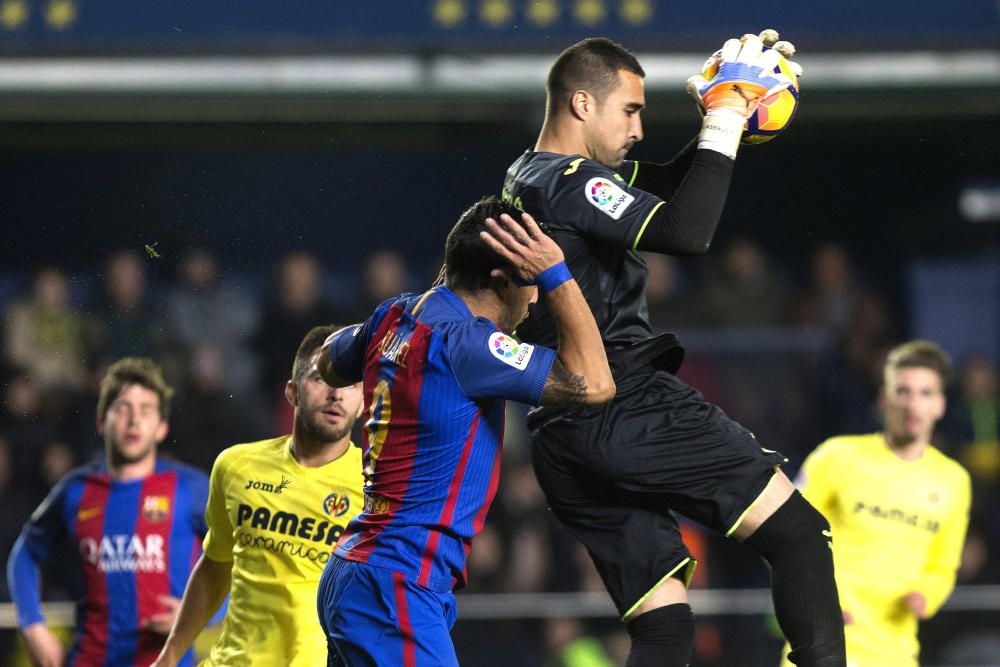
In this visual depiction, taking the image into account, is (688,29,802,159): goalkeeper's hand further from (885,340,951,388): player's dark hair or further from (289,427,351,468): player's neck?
(885,340,951,388): player's dark hair

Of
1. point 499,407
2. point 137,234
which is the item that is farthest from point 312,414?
point 137,234

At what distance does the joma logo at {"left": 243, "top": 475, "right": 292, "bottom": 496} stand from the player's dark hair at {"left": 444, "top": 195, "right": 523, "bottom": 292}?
1.12 m

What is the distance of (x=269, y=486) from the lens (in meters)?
4.21

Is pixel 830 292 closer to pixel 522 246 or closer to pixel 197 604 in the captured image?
pixel 197 604

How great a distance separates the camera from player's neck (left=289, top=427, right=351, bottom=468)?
4.29 metres

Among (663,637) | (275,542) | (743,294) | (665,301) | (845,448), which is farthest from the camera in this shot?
(743,294)

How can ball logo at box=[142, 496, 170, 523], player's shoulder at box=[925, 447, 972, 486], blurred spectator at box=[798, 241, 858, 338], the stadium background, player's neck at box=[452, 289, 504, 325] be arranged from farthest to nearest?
1. blurred spectator at box=[798, 241, 858, 338]
2. the stadium background
3. player's shoulder at box=[925, 447, 972, 486]
4. ball logo at box=[142, 496, 170, 523]
5. player's neck at box=[452, 289, 504, 325]

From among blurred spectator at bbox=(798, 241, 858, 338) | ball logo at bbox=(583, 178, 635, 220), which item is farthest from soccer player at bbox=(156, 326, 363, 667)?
blurred spectator at bbox=(798, 241, 858, 338)

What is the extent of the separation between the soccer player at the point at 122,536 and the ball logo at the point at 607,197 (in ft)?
7.96

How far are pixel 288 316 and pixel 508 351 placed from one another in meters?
5.16

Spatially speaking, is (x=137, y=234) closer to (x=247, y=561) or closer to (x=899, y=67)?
(x=247, y=561)

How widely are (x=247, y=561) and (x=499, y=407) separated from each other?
1.18m

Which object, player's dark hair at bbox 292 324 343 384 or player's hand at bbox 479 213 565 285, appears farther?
player's dark hair at bbox 292 324 343 384

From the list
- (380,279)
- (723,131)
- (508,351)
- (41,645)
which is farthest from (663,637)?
(380,279)
